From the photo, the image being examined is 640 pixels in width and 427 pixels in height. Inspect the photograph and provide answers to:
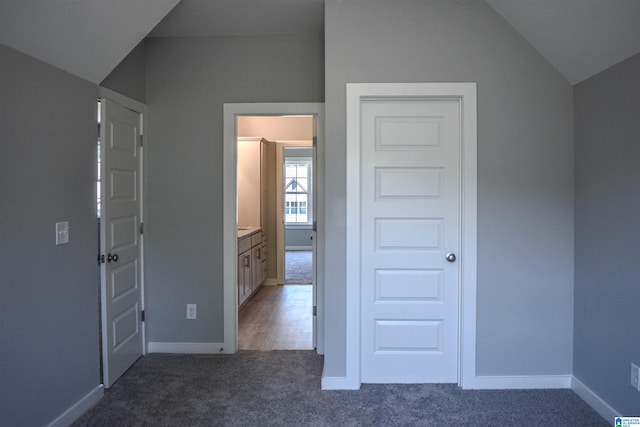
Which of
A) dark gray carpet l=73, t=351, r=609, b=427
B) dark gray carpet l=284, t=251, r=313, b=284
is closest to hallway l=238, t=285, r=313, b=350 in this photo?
dark gray carpet l=73, t=351, r=609, b=427

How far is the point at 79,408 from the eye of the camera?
95.8 inches

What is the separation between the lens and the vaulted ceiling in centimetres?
194

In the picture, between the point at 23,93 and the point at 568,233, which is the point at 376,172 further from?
the point at 23,93

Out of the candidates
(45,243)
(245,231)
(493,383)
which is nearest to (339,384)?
(493,383)

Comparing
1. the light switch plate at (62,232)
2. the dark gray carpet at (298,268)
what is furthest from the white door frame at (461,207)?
the dark gray carpet at (298,268)

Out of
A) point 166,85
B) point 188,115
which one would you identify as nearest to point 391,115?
point 188,115

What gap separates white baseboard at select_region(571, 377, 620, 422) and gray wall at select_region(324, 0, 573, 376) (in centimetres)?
11

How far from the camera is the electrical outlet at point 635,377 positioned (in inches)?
85.4

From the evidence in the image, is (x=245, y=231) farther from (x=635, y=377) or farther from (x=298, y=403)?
(x=635, y=377)

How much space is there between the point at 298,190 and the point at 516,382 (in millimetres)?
7737

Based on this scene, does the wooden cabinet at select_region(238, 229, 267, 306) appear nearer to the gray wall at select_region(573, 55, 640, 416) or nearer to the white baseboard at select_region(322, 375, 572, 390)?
the white baseboard at select_region(322, 375, 572, 390)

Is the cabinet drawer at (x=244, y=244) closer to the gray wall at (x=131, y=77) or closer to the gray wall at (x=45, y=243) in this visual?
the gray wall at (x=131, y=77)

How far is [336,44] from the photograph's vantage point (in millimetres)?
2713

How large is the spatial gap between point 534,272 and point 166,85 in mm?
3135
